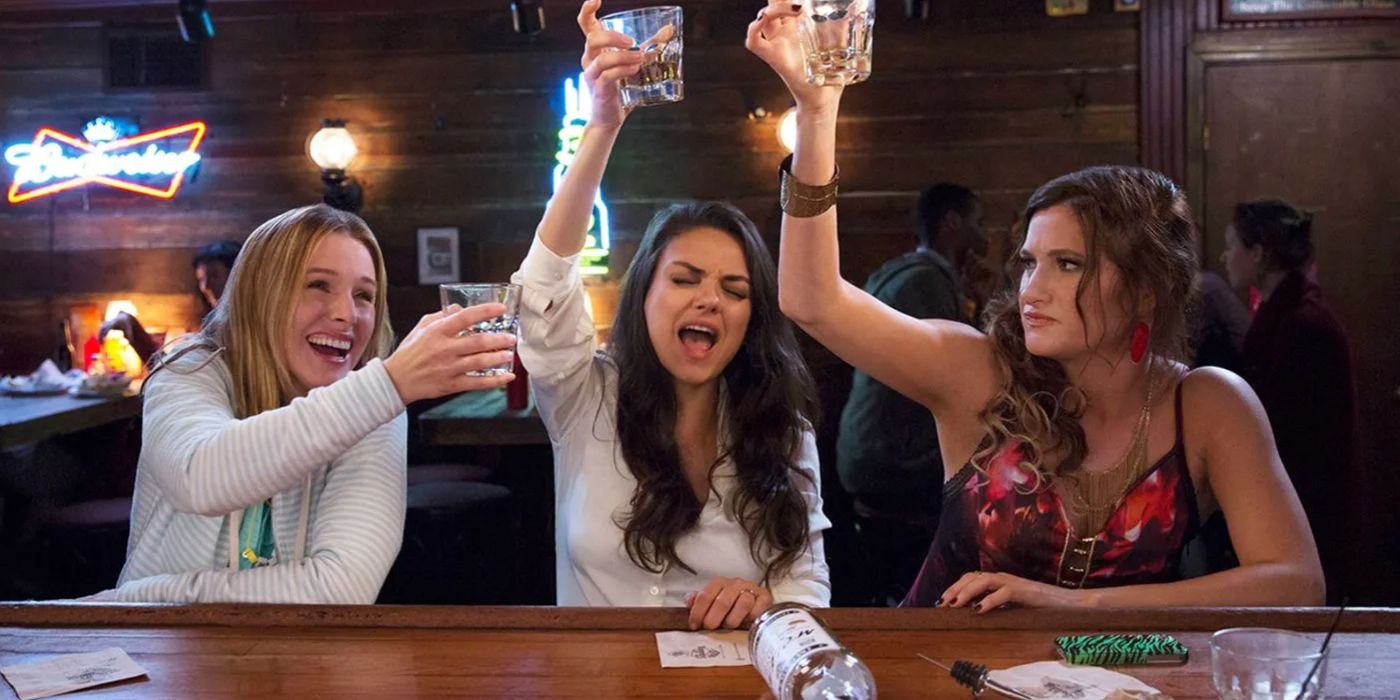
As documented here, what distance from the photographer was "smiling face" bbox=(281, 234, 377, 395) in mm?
1972

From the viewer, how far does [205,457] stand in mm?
1689

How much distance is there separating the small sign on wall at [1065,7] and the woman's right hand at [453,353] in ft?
16.0

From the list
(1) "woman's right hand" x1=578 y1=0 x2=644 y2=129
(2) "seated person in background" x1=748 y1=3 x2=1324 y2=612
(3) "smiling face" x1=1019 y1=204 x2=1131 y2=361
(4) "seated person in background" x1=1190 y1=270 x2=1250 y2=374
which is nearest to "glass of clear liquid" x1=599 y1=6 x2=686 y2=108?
(1) "woman's right hand" x1=578 y1=0 x2=644 y2=129

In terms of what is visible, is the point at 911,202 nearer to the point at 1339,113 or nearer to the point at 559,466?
the point at 1339,113

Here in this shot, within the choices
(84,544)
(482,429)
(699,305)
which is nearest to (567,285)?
(699,305)

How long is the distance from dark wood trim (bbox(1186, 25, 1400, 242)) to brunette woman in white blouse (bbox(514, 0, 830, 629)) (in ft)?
13.3

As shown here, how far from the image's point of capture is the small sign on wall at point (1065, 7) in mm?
5789

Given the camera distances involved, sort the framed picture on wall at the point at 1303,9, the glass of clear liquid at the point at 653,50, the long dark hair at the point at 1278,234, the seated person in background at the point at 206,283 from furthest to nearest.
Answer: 1. the seated person in background at the point at 206,283
2. the framed picture on wall at the point at 1303,9
3. the long dark hair at the point at 1278,234
4. the glass of clear liquid at the point at 653,50

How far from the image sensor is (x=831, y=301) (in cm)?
195

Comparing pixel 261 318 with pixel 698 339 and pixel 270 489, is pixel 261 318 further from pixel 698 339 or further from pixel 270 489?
pixel 698 339

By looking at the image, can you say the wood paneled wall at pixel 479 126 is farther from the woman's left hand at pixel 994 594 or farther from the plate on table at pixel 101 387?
the woman's left hand at pixel 994 594

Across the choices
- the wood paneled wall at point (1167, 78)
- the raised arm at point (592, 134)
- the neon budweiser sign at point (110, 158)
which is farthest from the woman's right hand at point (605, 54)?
the neon budweiser sign at point (110, 158)

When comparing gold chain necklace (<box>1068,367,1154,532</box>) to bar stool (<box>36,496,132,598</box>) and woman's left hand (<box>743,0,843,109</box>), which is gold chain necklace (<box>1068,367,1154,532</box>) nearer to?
woman's left hand (<box>743,0,843,109</box>)

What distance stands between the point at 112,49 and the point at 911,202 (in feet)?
13.8
